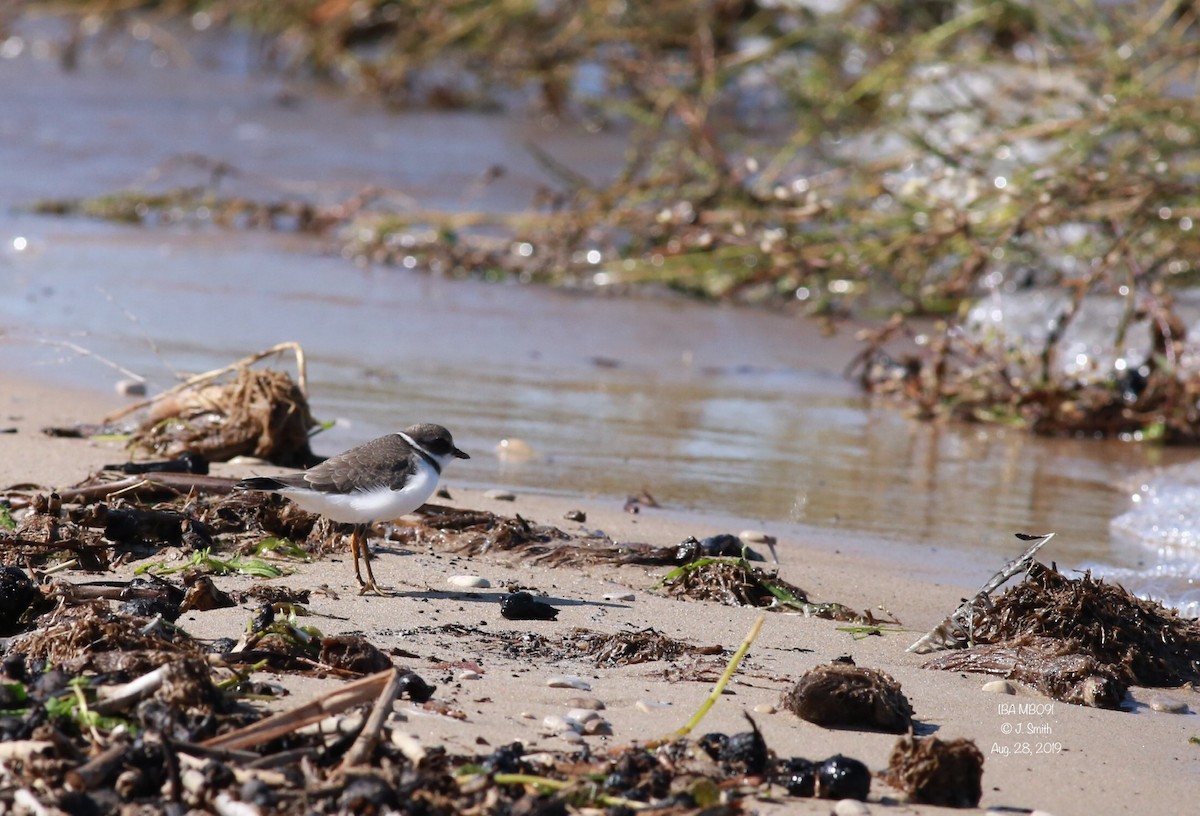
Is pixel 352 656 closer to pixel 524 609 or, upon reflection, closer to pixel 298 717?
pixel 298 717

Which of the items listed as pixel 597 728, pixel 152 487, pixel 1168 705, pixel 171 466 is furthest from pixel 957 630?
pixel 171 466

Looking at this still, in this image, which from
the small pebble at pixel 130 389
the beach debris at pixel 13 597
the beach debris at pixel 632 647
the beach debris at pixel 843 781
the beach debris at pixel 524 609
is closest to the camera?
the beach debris at pixel 843 781

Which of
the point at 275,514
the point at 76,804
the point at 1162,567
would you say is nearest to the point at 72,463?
the point at 275,514

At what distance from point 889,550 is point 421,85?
1193 cm

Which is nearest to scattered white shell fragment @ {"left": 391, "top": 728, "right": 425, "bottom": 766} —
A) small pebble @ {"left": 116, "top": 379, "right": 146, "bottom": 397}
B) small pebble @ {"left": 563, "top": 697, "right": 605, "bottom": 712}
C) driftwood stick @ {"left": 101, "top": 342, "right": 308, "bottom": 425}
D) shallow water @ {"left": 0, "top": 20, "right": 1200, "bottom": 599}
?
small pebble @ {"left": 563, "top": 697, "right": 605, "bottom": 712}

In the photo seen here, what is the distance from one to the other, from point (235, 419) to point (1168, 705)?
10.0 ft

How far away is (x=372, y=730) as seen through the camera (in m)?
2.62

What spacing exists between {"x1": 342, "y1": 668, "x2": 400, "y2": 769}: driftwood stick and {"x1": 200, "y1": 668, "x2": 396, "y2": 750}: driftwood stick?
1.5 inches

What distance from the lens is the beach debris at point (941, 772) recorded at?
9.05ft

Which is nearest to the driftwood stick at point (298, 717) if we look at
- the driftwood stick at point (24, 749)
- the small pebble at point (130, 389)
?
the driftwood stick at point (24, 749)

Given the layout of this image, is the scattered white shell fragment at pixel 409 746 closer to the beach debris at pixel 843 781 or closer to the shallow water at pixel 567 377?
the beach debris at pixel 843 781

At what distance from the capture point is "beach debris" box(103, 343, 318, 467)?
4.93 metres

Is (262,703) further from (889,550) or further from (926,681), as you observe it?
(889,550)

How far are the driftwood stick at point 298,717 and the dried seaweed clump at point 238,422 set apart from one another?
234 centimetres
